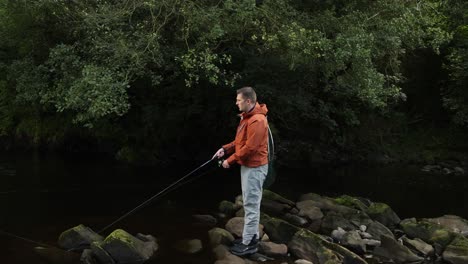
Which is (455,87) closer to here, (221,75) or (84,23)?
(221,75)

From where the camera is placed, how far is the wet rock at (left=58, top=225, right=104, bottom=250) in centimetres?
841

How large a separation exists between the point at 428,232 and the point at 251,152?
16.0ft

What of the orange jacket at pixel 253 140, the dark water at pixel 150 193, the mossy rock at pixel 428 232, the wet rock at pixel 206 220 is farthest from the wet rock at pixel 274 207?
the orange jacket at pixel 253 140

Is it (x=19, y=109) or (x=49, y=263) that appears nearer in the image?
(x=49, y=263)

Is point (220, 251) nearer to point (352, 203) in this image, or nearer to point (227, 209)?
point (227, 209)

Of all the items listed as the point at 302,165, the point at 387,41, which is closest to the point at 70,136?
the point at 302,165

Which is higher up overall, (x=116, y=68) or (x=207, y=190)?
(x=116, y=68)

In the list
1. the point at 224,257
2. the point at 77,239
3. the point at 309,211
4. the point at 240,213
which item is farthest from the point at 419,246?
the point at 77,239

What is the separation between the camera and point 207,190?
1480 cm

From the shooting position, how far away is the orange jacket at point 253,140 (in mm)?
7496

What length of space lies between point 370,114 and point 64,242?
60.2 ft

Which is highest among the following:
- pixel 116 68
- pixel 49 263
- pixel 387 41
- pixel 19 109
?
pixel 387 41

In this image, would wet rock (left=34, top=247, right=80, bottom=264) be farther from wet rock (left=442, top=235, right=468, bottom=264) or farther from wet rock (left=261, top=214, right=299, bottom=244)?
wet rock (left=442, top=235, right=468, bottom=264)

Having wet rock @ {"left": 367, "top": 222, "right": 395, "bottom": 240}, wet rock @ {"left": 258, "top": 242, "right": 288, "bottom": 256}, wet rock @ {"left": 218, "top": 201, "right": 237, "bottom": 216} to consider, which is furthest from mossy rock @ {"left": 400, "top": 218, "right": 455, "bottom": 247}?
wet rock @ {"left": 218, "top": 201, "right": 237, "bottom": 216}
